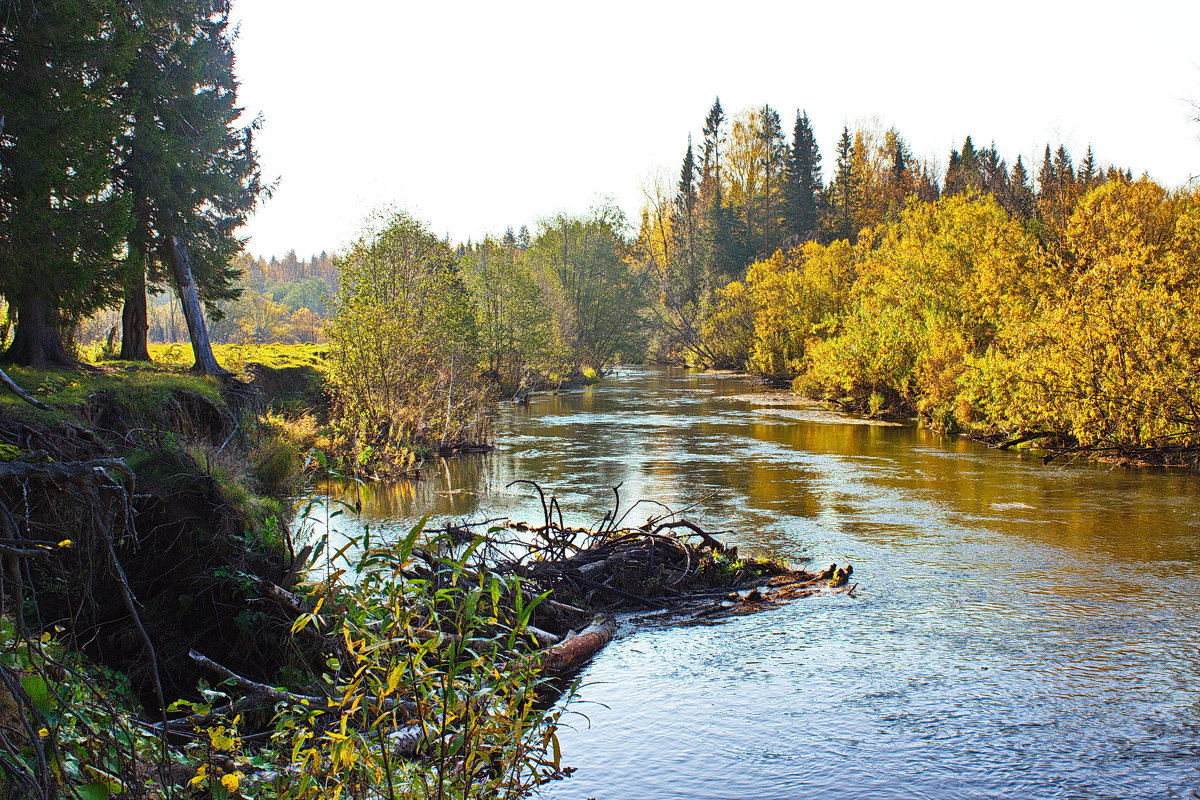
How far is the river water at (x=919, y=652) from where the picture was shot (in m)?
7.09

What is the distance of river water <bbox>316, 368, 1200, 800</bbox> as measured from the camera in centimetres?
709

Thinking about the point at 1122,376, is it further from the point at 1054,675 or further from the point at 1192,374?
the point at 1054,675

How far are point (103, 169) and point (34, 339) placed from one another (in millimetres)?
4380

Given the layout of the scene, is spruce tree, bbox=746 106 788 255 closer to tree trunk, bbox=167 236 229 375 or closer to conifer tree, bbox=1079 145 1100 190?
conifer tree, bbox=1079 145 1100 190

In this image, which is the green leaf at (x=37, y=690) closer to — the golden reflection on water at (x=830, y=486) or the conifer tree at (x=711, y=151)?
the golden reflection on water at (x=830, y=486)

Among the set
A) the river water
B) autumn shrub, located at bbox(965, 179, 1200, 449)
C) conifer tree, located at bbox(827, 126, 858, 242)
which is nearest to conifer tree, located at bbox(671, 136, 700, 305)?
conifer tree, located at bbox(827, 126, 858, 242)

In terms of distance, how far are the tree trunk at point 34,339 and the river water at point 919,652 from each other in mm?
7176

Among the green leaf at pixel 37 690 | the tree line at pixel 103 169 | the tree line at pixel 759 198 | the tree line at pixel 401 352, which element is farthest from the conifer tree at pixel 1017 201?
the green leaf at pixel 37 690

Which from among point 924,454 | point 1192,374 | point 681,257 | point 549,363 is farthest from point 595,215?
point 1192,374

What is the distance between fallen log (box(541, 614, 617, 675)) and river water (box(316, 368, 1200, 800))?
20cm

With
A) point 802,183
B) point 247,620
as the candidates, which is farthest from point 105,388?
point 802,183

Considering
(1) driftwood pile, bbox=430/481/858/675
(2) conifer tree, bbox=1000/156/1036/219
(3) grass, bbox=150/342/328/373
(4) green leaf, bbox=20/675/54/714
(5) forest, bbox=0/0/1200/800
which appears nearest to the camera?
(4) green leaf, bbox=20/675/54/714

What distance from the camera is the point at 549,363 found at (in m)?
52.5

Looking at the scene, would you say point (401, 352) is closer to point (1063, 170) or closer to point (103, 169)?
point (103, 169)
